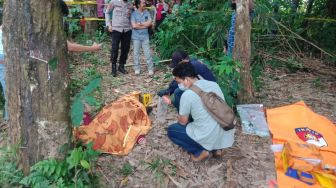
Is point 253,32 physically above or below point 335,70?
above

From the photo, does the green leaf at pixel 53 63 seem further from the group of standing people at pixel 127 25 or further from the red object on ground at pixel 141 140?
the group of standing people at pixel 127 25

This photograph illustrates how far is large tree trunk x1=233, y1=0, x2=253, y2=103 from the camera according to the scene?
4.68 meters

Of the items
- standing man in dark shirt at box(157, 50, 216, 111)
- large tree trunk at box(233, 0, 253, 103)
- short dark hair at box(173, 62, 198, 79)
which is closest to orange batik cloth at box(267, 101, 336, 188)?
large tree trunk at box(233, 0, 253, 103)

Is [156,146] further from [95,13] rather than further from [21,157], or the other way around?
[95,13]

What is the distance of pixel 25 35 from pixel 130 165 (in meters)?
1.72

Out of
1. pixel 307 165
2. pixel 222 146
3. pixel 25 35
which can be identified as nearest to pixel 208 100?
pixel 222 146

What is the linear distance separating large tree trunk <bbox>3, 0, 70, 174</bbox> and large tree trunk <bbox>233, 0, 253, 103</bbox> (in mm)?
2600

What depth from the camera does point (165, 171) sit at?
11.9 feet

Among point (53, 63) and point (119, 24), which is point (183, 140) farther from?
point (119, 24)

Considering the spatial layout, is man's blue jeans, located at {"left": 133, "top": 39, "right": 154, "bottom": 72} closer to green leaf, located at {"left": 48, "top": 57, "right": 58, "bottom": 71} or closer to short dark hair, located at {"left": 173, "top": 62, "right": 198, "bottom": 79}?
short dark hair, located at {"left": 173, "top": 62, "right": 198, "bottom": 79}

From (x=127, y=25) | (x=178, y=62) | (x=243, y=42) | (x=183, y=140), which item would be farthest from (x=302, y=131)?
(x=127, y=25)

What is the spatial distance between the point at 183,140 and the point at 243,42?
167 centimetres

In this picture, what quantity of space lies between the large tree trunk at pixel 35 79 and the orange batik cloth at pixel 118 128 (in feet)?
2.47

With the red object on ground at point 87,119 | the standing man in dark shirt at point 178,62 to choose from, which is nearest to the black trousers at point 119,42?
the standing man in dark shirt at point 178,62
